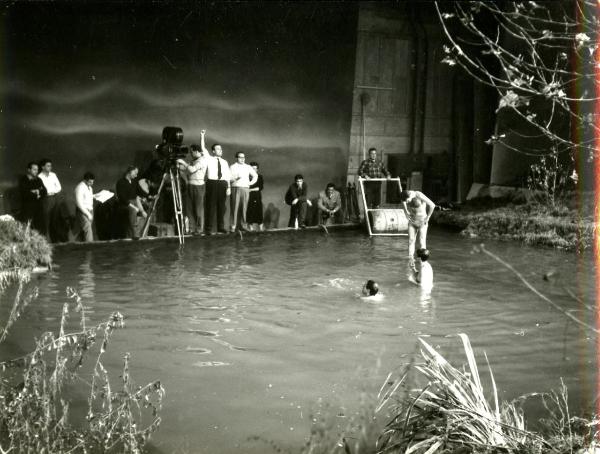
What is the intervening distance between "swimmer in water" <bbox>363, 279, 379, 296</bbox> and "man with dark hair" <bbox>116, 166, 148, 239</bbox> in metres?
6.79

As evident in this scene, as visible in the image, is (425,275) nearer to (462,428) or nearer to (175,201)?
(175,201)

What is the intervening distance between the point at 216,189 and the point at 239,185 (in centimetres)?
78

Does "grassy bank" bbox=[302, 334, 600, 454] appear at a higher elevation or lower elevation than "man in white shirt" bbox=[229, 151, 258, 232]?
lower

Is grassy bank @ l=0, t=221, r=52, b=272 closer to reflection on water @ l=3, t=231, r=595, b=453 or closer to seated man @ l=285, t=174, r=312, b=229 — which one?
reflection on water @ l=3, t=231, r=595, b=453

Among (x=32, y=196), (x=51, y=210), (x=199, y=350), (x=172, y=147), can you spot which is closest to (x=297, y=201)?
(x=172, y=147)

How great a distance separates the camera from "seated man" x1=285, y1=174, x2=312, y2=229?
1977 centimetres

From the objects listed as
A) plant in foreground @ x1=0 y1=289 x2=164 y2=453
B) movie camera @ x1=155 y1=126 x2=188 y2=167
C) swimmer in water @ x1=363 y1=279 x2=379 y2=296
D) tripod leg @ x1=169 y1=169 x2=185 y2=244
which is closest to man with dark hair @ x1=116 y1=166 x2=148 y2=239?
tripod leg @ x1=169 y1=169 x2=185 y2=244

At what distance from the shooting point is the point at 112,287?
11828 mm

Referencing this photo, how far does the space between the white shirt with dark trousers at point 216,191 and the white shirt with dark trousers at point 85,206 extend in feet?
8.38

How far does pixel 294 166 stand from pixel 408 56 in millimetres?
4713

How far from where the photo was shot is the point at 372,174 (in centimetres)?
1972

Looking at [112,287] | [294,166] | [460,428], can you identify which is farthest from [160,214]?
[460,428]

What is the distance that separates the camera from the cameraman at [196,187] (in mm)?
17172

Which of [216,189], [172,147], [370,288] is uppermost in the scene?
[172,147]
